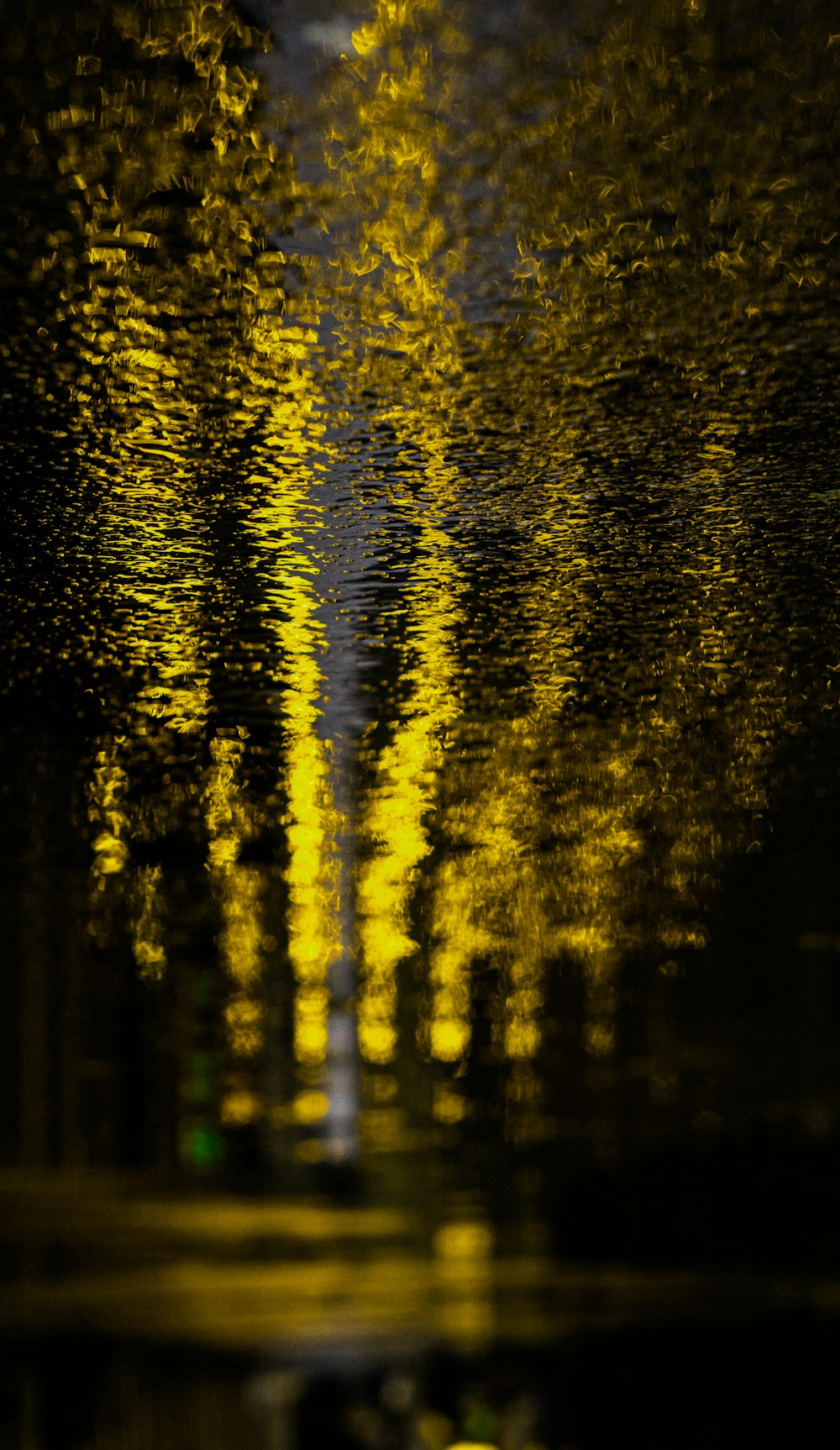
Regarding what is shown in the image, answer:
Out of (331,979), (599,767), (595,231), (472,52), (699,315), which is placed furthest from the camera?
(599,767)

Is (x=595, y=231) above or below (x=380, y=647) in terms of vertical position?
above

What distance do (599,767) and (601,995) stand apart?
956mm

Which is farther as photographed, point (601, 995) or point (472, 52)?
point (601, 995)

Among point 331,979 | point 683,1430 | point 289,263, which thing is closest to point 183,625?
point 331,979

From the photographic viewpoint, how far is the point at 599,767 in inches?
147

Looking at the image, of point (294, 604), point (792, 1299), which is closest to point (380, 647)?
point (294, 604)

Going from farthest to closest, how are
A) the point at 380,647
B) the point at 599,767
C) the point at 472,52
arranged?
the point at 599,767, the point at 380,647, the point at 472,52

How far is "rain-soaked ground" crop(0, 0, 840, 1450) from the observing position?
56.8 inches

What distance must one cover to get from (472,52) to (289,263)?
47 centimetres

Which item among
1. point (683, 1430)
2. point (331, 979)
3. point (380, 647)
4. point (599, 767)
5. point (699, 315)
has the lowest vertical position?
point (683, 1430)

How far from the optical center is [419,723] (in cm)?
382

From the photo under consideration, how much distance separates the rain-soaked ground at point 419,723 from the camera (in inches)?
56.8

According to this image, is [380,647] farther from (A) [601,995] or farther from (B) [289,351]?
(B) [289,351]

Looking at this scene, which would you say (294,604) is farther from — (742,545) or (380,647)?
(742,545)
